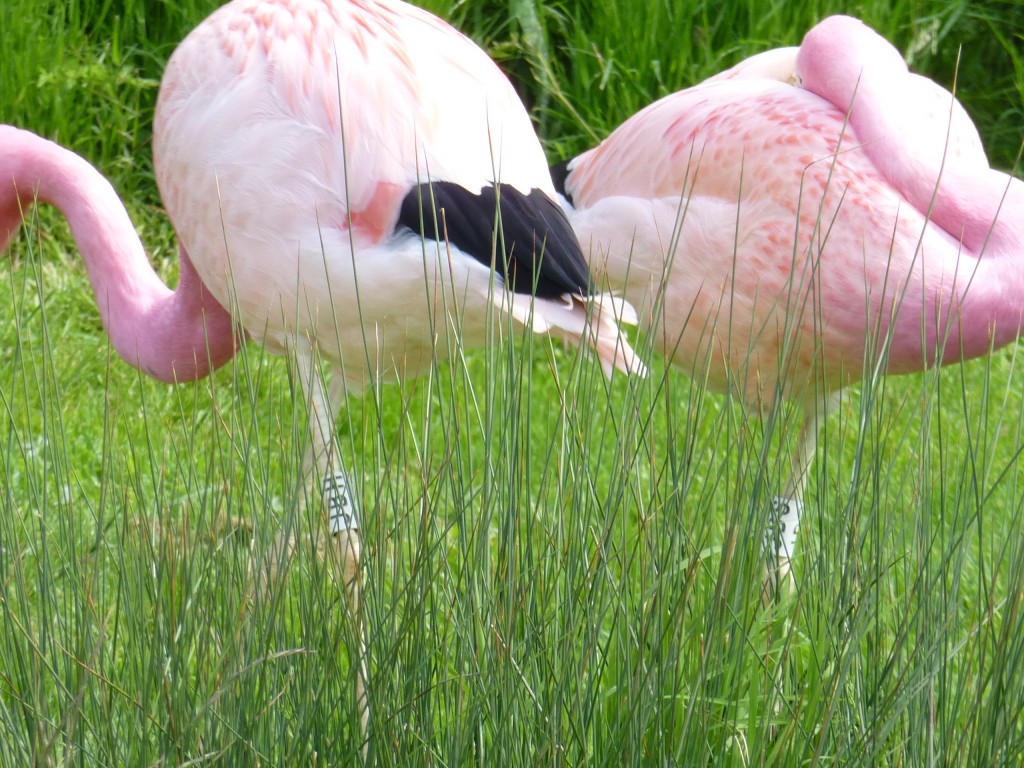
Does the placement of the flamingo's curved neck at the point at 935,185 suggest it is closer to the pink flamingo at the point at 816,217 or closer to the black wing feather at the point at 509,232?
the pink flamingo at the point at 816,217

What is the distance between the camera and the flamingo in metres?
2.22

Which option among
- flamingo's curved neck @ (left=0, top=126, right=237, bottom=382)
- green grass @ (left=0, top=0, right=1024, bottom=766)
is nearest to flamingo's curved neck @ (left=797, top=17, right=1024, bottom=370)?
green grass @ (left=0, top=0, right=1024, bottom=766)

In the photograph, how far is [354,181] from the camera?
228cm

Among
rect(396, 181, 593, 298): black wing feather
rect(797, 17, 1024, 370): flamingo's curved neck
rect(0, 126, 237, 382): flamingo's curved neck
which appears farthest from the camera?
rect(0, 126, 237, 382): flamingo's curved neck

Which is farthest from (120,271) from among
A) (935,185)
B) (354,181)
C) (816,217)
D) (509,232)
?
(935,185)

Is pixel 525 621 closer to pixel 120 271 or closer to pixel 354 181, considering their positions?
pixel 354 181

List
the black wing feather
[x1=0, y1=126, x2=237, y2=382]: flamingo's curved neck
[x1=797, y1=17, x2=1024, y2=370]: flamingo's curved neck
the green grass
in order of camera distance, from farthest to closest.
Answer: [x1=0, y1=126, x2=237, y2=382]: flamingo's curved neck
[x1=797, y1=17, x2=1024, y2=370]: flamingo's curved neck
the black wing feather
the green grass

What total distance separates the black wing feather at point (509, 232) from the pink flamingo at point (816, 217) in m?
0.18

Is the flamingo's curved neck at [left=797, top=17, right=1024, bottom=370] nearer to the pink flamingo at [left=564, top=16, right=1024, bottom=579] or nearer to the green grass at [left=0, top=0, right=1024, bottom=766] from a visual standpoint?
the pink flamingo at [left=564, top=16, right=1024, bottom=579]

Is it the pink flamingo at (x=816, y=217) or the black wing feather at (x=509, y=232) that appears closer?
the black wing feather at (x=509, y=232)

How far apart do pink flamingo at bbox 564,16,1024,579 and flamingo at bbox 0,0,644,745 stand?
10.6 inches

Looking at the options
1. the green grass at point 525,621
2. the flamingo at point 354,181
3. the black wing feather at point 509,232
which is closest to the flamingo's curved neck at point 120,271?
the flamingo at point 354,181

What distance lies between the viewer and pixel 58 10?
4449mm

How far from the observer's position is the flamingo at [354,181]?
222cm
